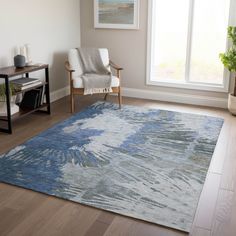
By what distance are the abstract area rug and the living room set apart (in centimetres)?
1

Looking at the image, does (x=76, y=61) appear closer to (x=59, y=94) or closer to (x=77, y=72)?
(x=77, y=72)

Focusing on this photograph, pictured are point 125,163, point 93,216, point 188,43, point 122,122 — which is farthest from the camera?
point 188,43

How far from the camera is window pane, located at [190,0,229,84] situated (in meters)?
4.73

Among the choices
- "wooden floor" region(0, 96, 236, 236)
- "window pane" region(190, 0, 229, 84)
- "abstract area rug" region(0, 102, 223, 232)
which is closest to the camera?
"wooden floor" region(0, 96, 236, 236)

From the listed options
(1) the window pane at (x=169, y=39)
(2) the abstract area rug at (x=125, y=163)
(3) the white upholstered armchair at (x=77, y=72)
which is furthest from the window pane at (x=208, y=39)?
(3) the white upholstered armchair at (x=77, y=72)

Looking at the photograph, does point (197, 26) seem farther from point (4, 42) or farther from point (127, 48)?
point (4, 42)

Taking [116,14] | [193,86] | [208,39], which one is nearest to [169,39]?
[208,39]

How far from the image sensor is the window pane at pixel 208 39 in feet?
15.5

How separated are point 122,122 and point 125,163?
3.82 ft

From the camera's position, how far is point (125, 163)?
3104mm

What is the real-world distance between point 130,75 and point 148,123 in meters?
1.45

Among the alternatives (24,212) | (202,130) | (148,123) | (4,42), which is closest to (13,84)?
(4,42)

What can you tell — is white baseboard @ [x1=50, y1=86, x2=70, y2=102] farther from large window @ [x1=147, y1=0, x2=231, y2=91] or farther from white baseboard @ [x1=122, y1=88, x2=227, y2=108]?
large window @ [x1=147, y1=0, x2=231, y2=91]

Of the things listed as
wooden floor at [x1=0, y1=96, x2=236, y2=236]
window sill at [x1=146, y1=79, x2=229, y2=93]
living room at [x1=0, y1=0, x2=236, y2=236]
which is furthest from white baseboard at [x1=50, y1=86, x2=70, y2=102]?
wooden floor at [x1=0, y1=96, x2=236, y2=236]
